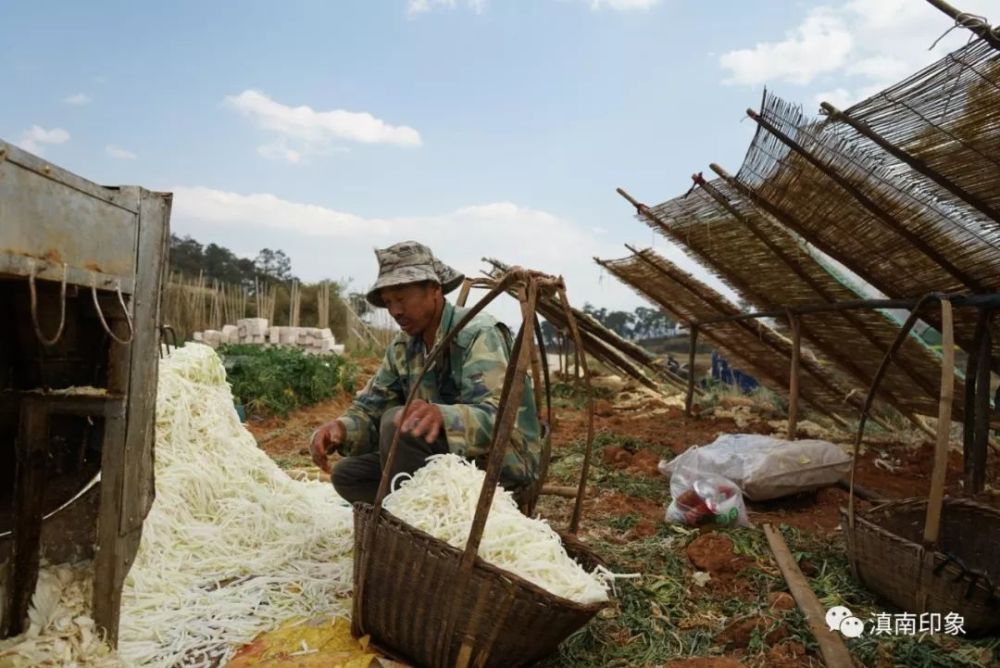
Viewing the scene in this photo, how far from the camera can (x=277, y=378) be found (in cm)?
918

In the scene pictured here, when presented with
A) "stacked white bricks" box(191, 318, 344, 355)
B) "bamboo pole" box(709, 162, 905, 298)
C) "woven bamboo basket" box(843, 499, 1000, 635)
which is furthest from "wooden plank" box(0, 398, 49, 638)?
"stacked white bricks" box(191, 318, 344, 355)

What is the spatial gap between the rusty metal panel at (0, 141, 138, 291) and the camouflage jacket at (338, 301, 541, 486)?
4.01 ft

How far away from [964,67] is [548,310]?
783 centimetres

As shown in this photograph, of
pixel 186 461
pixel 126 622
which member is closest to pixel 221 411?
pixel 186 461

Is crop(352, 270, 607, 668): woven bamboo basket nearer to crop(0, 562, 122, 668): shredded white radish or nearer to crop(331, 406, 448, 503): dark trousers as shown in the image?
crop(331, 406, 448, 503): dark trousers

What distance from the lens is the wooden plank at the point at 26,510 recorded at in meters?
2.24

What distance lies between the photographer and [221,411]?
4250mm

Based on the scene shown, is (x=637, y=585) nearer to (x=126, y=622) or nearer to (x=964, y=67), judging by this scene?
(x=126, y=622)

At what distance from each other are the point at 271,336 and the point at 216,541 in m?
12.7

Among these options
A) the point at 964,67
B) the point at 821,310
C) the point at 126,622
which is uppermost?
the point at 964,67

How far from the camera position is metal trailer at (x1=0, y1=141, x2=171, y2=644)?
182 cm

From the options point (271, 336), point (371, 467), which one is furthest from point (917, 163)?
point (271, 336)

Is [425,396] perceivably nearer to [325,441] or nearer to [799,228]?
[325,441]

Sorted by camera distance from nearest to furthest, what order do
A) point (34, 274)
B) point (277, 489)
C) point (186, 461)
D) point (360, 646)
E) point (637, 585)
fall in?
point (34, 274) → point (360, 646) → point (637, 585) → point (186, 461) → point (277, 489)
